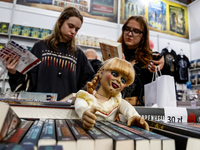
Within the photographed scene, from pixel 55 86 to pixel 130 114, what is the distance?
0.75 m

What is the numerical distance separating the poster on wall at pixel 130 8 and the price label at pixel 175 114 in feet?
11.1

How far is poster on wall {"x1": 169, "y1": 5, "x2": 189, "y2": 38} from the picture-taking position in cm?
427

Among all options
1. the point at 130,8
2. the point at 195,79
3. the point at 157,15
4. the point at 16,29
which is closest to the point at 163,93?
the point at 16,29

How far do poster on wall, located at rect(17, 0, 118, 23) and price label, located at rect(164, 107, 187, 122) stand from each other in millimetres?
3236

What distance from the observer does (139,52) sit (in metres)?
1.18

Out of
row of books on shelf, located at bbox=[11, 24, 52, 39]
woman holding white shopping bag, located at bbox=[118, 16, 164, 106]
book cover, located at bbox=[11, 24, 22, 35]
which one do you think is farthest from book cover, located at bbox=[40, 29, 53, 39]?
woman holding white shopping bag, located at bbox=[118, 16, 164, 106]

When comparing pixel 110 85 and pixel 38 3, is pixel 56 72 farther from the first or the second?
pixel 38 3

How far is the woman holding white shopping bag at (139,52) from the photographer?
1.08 meters

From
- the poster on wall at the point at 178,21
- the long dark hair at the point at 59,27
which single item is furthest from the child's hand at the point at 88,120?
the poster on wall at the point at 178,21

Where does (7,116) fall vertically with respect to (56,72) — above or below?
below

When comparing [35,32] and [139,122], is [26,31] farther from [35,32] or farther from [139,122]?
[139,122]

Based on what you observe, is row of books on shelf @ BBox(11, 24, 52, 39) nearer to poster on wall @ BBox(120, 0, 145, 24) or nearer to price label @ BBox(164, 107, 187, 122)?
poster on wall @ BBox(120, 0, 145, 24)

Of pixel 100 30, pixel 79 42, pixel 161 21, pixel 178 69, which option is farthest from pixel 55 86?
pixel 161 21

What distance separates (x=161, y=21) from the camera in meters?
4.16
